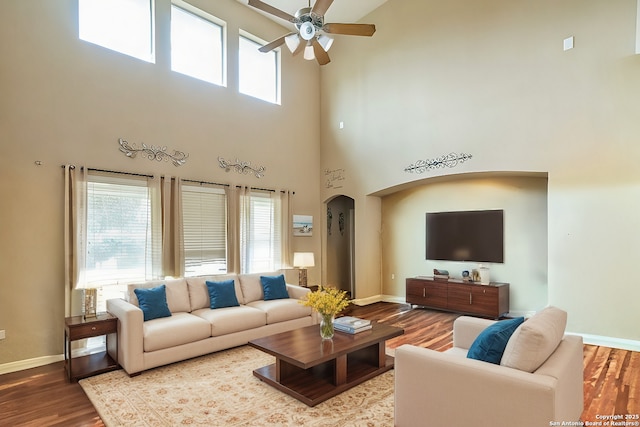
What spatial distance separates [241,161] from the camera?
625cm

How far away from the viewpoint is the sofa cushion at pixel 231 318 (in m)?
4.29

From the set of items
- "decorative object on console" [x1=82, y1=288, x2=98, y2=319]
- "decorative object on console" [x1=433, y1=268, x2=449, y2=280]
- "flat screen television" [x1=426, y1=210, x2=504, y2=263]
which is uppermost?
"flat screen television" [x1=426, y1=210, x2=504, y2=263]

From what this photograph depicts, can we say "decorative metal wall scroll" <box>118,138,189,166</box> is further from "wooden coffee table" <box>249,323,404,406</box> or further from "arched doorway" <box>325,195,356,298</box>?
"arched doorway" <box>325,195,356,298</box>

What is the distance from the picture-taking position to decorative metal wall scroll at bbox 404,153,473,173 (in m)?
5.82

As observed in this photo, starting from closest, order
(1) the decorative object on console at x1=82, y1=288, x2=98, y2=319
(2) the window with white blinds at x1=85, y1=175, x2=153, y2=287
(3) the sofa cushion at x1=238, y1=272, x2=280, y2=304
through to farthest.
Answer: (1) the decorative object on console at x1=82, y1=288, x2=98, y2=319 → (2) the window with white blinds at x1=85, y1=175, x2=153, y2=287 → (3) the sofa cushion at x1=238, y1=272, x2=280, y2=304

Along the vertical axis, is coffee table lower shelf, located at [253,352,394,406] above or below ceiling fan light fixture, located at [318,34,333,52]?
below

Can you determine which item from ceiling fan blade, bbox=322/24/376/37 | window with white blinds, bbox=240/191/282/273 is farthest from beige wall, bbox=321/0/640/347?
ceiling fan blade, bbox=322/24/376/37

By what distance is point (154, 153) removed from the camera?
521 cm

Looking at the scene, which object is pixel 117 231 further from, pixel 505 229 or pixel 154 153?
pixel 505 229

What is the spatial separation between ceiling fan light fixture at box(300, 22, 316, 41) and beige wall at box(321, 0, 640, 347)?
303 centimetres

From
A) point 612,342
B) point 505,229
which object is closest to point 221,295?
point 505,229

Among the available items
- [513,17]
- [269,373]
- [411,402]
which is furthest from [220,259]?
[513,17]

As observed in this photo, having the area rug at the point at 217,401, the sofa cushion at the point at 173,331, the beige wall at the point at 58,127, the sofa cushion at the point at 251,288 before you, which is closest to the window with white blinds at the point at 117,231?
the beige wall at the point at 58,127

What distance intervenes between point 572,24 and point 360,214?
445 centimetres
